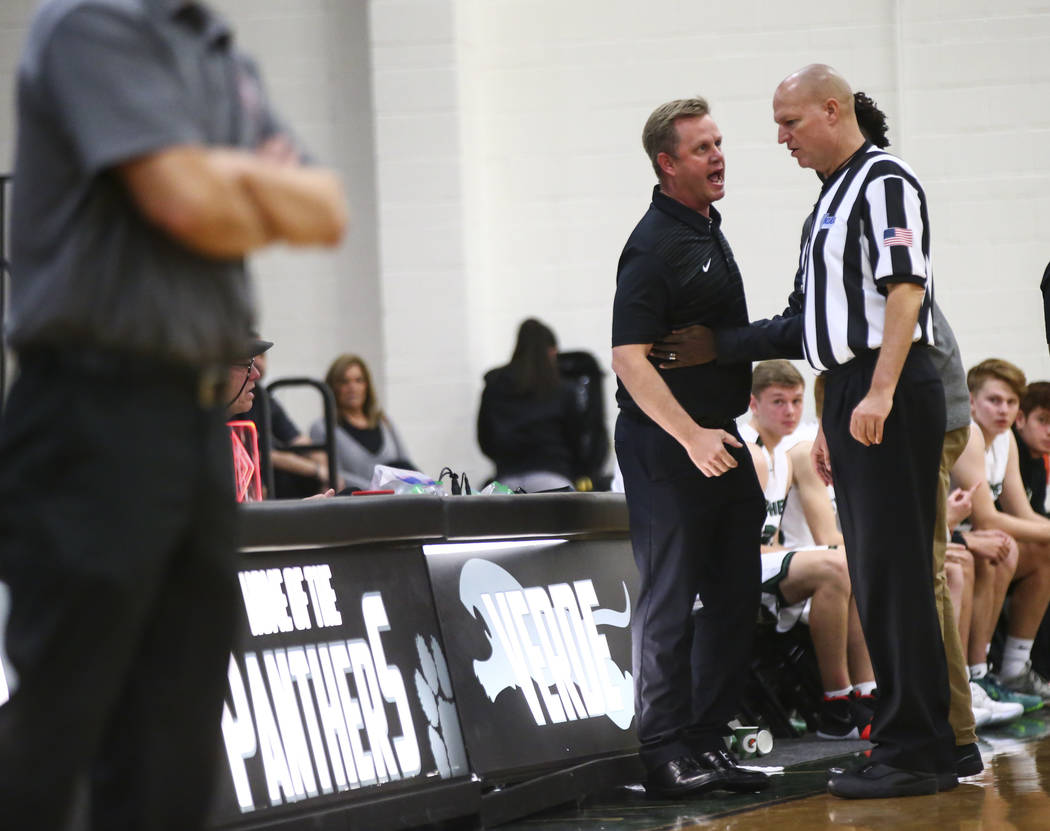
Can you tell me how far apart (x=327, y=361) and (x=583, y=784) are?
4583mm

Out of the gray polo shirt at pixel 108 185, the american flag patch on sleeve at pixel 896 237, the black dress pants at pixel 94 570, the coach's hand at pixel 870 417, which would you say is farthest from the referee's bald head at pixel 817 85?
the black dress pants at pixel 94 570

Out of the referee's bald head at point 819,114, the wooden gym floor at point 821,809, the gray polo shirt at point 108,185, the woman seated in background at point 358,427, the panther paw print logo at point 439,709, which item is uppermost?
the referee's bald head at point 819,114

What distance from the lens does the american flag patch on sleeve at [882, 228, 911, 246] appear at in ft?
10.2

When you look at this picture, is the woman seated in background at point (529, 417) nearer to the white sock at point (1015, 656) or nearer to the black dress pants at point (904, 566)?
the white sock at point (1015, 656)

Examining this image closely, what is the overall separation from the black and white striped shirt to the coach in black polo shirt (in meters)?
0.29

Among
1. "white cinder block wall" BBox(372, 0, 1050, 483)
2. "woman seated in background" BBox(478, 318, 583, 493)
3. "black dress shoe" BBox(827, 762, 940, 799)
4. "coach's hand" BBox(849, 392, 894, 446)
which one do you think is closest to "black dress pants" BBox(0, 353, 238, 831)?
"coach's hand" BBox(849, 392, 894, 446)

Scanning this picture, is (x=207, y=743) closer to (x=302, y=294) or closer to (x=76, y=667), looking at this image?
(x=76, y=667)

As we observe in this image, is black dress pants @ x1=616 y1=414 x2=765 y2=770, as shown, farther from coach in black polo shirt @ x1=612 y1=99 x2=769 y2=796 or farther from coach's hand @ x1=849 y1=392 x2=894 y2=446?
coach's hand @ x1=849 y1=392 x2=894 y2=446

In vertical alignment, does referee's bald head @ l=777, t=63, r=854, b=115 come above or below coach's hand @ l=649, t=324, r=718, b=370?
above

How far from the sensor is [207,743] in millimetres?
1446

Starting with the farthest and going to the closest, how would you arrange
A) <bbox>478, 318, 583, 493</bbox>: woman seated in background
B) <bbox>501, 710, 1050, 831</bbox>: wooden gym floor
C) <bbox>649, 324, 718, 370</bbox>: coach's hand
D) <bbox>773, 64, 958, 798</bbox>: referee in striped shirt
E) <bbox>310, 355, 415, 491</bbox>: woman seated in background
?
<bbox>478, 318, 583, 493</bbox>: woman seated in background, <bbox>310, 355, 415, 491</bbox>: woman seated in background, <bbox>649, 324, 718, 370</bbox>: coach's hand, <bbox>773, 64, 958, 798</bbox>: referee in striped shirt, <bbox>501, 710, 1050, 831</bbox>: wooden gym floor

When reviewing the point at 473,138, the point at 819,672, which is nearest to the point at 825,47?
the point at 473,138

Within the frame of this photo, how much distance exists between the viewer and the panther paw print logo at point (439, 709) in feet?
9.78

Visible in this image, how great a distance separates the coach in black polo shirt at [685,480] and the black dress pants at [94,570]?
6.62 ft
